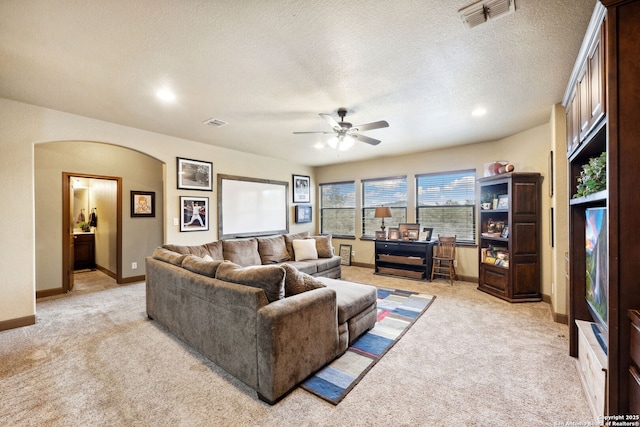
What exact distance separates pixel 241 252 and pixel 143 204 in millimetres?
2678

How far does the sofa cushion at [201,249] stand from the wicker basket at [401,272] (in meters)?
3.39

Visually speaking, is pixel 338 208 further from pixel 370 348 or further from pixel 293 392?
pixel 293 392

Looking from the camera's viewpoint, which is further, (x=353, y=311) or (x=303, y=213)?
(x=303, y=213)

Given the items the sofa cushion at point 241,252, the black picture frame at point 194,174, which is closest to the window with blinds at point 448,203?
the sofa cushion at point 241,252

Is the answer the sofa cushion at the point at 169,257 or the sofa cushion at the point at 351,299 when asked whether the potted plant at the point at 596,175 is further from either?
the sofa cushion at the point at 169,257

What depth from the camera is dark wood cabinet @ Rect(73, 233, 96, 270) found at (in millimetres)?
6223

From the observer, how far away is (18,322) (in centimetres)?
310

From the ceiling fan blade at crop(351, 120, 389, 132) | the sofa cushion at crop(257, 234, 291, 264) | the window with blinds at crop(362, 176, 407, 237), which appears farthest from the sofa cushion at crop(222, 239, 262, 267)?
the window with blinds at crop(362, 176, 407, 237)

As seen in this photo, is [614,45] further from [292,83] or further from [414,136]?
[414,136]

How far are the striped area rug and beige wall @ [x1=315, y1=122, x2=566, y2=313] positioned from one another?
1.63 metres

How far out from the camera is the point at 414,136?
4496 mm

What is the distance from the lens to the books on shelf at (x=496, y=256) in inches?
162

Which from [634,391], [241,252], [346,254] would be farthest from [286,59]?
[346,254]

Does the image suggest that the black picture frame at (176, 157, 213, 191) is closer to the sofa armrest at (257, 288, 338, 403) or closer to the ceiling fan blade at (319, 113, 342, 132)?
the ceiling fan blade at (319, 113, 342, 132)
